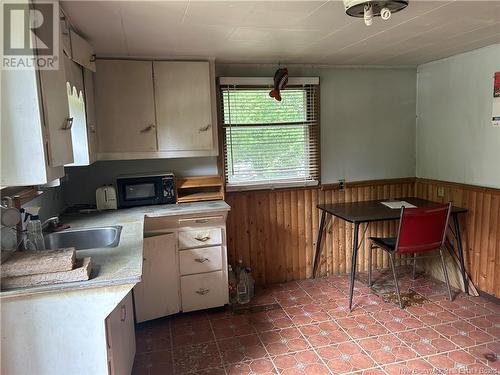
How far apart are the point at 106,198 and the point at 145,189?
31 centimetres

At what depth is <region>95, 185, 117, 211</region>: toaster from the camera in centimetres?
292

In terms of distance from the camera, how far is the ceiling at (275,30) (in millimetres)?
1917

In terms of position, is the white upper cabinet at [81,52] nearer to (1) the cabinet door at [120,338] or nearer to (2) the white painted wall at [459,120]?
(1) the cabinet door at [120,338]

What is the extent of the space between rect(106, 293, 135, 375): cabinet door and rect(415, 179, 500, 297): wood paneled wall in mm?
2884

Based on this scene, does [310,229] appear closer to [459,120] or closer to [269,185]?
[269,185]

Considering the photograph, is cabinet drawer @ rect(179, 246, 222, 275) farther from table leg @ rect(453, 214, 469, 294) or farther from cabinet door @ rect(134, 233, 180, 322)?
table leg @ rect(453, 214, 469, 294)

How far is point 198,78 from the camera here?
2.98 metres

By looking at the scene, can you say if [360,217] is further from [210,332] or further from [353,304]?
[210,332]

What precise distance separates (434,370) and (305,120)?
7.49 feet

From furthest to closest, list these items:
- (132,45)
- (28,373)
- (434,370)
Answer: (132,45)
(434,370)
(28,373)

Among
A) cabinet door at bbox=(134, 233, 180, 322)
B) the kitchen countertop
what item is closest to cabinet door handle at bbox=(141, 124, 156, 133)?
the kitchen countertop

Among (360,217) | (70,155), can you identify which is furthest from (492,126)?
(70,155)

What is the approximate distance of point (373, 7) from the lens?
1728mm

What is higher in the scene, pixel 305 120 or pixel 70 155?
pixel 305 120
